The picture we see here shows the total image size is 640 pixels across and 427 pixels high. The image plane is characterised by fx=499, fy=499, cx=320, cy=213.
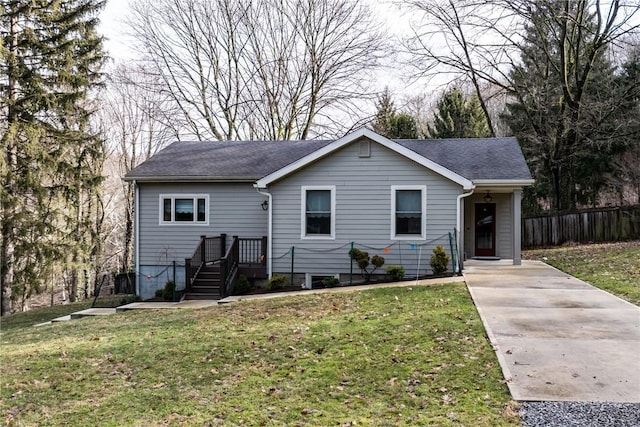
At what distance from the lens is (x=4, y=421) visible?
4.88 m

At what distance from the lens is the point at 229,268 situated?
13.1 metres

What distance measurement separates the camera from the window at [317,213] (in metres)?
13.5

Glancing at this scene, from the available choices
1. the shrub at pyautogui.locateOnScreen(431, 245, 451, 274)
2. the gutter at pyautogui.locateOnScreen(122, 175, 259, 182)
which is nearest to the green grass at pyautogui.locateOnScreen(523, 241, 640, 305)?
the shrub at pyautogui.locateOnScreen(431, 245, 451, 274)

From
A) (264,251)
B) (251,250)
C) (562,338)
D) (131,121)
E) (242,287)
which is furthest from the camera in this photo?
(131,121)

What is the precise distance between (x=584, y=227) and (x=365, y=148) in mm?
12433

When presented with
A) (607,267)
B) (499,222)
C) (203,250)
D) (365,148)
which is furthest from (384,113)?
(203,250)

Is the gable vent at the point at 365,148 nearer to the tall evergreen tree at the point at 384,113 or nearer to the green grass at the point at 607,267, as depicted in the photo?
the green grass at the point at 607,267

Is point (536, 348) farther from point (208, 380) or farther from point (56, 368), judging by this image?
point (56, 368)

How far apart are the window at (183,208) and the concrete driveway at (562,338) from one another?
821 centimetres

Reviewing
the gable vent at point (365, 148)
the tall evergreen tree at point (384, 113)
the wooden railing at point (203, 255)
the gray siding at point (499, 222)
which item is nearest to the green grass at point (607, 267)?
the gray siding at point (499, 222)

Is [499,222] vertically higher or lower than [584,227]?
higher

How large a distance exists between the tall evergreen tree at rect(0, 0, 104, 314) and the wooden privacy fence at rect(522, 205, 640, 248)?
59.8 ft

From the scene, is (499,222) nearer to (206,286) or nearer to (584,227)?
(584,227)

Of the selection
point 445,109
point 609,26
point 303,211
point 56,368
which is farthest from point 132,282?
point 609,26
